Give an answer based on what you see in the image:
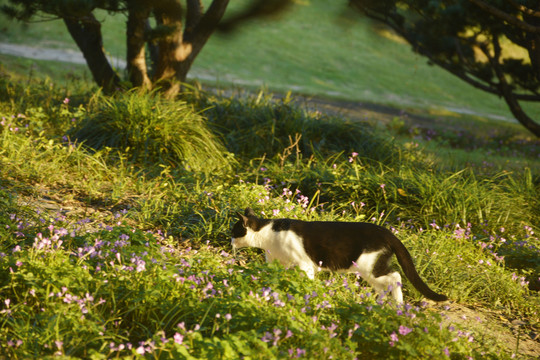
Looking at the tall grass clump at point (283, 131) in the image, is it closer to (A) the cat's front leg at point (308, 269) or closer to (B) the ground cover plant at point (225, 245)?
(B) the ground cover plant at point (225, 245)

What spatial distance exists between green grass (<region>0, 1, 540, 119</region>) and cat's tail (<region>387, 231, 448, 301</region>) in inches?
512

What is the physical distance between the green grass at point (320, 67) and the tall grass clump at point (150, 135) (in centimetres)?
980

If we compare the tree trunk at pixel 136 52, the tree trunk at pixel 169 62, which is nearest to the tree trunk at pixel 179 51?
the tree trunk at pixel 169 62

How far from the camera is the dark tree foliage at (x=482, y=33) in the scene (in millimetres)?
7998

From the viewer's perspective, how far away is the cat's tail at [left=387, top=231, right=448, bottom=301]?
3.77 metres

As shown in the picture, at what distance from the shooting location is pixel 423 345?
2.85 meters

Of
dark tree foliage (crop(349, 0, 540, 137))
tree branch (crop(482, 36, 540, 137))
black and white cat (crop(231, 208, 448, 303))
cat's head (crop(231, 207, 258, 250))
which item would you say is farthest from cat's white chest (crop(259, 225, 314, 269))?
tree branch (crop(482, 36, 540, 137))

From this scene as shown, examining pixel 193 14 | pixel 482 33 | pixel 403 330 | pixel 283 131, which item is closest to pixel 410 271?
pixel 403 330

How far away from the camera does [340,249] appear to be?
3955 mm

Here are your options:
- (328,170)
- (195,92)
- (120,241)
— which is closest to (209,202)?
(328,170)

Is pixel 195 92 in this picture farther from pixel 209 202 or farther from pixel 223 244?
pixel 223 244

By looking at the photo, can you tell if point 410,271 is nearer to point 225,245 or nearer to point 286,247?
point 286,247

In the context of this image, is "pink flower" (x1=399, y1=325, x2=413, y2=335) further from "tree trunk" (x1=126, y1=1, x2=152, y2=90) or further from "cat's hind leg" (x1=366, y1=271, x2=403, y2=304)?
"tree trunk" (x1=126, y1=1, x2=152, y2=90)

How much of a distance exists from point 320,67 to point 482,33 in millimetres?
14285
